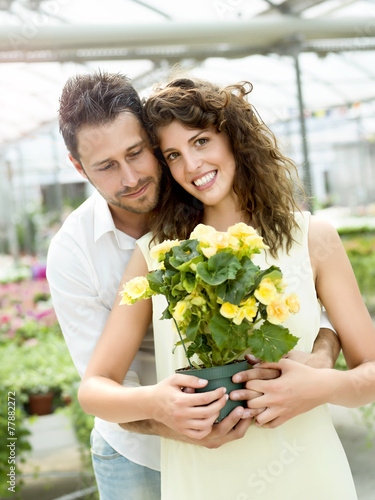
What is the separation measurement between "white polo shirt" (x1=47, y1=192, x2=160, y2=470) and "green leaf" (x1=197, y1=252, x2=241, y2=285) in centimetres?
63

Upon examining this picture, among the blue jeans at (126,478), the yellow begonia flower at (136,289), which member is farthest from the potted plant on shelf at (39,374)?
the yellow begonia flower at (136,289)

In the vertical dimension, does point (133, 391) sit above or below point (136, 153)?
below

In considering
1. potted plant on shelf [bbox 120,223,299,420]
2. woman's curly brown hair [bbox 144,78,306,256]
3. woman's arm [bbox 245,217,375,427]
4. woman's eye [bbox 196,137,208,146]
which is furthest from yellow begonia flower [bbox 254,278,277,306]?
woman's eye [bbox 196,137,208,146]

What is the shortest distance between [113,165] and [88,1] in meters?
3.77

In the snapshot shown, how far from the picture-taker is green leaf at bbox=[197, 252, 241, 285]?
3.75 ft

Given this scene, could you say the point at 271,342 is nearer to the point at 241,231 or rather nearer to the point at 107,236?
the point at 241,231

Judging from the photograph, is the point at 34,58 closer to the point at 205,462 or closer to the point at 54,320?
the point at 54,320

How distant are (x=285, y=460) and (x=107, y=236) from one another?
83cm

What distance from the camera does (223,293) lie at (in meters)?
1.17

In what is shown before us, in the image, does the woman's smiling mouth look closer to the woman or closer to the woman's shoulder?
the woman

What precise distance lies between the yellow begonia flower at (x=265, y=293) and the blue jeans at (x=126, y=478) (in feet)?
2.91

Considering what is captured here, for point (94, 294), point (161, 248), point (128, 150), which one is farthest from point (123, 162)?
point (161, 248)

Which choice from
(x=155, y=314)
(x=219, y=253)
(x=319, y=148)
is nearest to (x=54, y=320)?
(x=155, y=314)

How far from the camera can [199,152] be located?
4.92 feet
